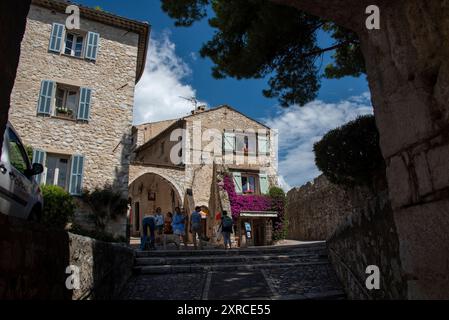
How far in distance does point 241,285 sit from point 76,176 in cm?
932

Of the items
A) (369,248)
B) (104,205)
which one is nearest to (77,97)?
(104,205)

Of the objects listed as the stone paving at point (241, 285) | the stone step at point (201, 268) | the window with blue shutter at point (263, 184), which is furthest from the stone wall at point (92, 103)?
the window with blue shutter at point (263, 184)

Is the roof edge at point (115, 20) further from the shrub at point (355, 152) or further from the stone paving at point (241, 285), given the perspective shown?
the stone paving at point (241, 285)

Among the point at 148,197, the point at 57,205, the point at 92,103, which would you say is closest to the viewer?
the point at 57,205

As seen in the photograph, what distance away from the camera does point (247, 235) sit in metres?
19.0

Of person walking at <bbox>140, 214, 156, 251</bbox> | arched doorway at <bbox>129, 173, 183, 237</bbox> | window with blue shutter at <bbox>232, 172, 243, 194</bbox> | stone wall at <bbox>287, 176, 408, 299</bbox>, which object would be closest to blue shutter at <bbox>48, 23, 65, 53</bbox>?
person walking at <bbox>140, 214, 156, 251</bbox>

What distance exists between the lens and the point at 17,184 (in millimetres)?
3998

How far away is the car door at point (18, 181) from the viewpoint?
3.87 metres

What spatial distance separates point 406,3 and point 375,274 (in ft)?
8.94

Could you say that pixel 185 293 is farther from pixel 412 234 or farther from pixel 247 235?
pixel 247 235

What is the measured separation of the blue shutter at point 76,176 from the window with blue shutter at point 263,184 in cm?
1208

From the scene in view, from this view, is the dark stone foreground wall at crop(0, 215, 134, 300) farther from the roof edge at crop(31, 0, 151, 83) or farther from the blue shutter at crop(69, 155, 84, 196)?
the roof edge at crop(31, 0, 151, 83)

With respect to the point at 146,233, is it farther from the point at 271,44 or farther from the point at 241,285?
the point at 271,44
